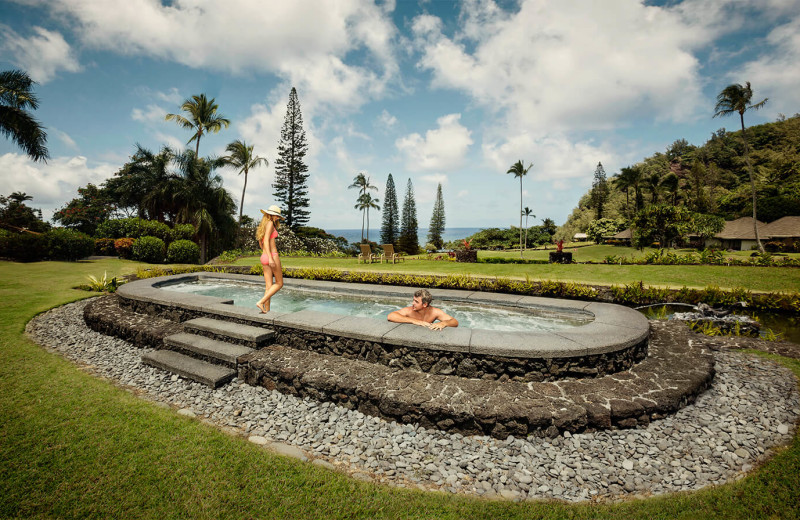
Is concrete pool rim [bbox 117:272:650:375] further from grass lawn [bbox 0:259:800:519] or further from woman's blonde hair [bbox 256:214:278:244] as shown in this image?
grass lawn [bbox 0:259:800:519]

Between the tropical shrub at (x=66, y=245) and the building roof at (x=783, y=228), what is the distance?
1848 inches

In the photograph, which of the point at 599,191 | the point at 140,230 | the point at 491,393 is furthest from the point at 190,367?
the point at 599,191

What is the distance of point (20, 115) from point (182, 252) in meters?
8.54

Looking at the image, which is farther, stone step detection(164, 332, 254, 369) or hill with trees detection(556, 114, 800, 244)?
hill with trees detection(556, 114, 800, 244)

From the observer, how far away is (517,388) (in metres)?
3.16

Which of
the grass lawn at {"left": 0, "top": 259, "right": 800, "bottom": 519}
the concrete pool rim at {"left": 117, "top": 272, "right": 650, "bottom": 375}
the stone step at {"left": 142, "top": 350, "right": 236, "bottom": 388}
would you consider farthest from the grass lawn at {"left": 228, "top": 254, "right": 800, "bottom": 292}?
the stone step at {"left": 142, "top": 350, "right": 236, "bottom": 388}

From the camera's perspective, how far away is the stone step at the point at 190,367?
3734 millimetres

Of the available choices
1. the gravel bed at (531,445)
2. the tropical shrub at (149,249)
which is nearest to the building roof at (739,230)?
the gravel bed at (531,445)

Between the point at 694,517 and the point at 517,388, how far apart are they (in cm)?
140

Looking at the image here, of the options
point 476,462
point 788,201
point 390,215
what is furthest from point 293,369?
point 788,201

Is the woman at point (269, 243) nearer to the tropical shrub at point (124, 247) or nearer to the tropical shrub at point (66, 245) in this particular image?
the tropical shrub at point (66, 245)

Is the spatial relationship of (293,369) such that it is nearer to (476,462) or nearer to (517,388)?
(476,462)

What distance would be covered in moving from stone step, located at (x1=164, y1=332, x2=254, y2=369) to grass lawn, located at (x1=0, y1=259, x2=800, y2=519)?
3.09ft

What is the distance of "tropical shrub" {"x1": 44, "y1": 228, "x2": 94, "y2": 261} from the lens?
12.5 metres
